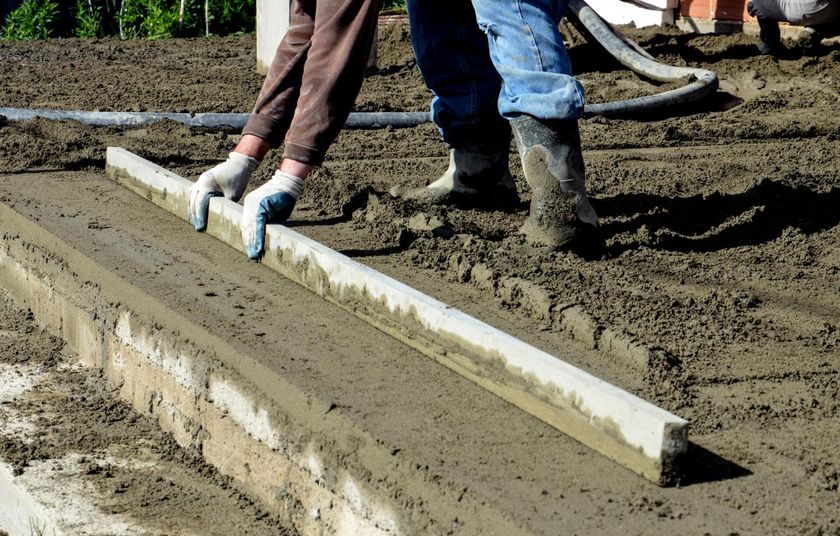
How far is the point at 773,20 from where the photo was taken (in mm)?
8000

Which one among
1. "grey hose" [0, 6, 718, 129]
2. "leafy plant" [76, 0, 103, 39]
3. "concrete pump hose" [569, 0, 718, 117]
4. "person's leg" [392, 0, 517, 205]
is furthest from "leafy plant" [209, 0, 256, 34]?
"person's leg" [392, 0, 517, 205]

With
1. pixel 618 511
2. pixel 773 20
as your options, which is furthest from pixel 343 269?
pixel 773 20

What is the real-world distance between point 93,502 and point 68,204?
192 cm

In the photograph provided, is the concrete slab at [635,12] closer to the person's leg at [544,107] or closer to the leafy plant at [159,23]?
the leafy plant at [159,23]

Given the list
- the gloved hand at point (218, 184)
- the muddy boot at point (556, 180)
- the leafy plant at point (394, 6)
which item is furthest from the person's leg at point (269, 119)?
the leafy plant at point (394, 6)

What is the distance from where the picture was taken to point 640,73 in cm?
762

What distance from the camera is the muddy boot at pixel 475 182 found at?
4145mm

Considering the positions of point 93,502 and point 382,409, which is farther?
point 93,502

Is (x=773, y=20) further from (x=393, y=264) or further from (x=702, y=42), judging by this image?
(x=393, y=264)

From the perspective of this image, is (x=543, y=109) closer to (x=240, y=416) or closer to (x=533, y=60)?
(x=533, y=60)

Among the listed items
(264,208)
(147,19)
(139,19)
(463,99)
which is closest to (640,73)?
(463,99)

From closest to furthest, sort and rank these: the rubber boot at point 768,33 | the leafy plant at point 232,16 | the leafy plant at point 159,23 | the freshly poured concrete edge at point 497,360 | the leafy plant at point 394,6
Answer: the freshly poured concrete edge at point 497,360 → the rubber boot at point 768,33 → the leafy plant at point 394,6 → the leafy plant at point 159,23 → the leafy plant at point 232,16

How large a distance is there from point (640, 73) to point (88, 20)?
7.45m

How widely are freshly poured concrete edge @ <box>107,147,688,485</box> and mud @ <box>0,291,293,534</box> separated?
586 millimetres
